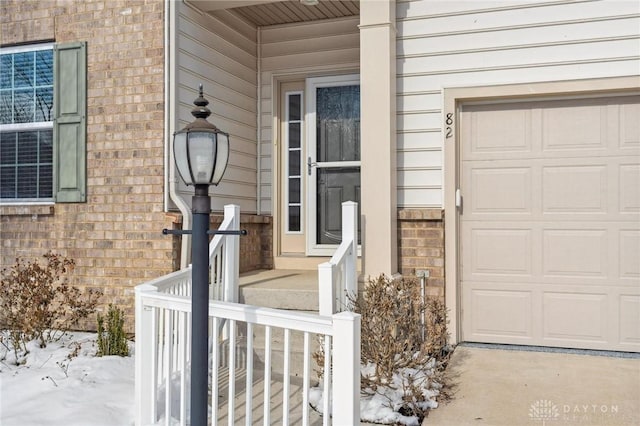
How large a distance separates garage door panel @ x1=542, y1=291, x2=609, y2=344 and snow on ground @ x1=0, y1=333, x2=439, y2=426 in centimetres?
137

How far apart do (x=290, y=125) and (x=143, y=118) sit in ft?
5.25

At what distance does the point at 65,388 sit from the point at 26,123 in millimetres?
2822

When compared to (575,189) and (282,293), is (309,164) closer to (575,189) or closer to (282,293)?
(282,293)

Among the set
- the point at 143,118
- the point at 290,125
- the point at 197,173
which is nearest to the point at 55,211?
the point at 143,118

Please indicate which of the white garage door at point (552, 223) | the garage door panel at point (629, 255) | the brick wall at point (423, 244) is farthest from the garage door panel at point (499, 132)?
the garage door panel at point (629, 255)

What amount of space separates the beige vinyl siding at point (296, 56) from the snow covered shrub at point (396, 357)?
243cm

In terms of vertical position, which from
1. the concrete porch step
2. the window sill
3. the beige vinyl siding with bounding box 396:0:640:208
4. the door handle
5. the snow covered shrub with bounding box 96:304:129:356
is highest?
the beige vinyl siding with bounding box 396:0:640:208

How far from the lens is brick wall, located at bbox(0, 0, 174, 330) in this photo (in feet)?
16.4

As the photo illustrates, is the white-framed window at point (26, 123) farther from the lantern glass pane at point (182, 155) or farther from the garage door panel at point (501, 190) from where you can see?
the garage door panel at point (501, 190)

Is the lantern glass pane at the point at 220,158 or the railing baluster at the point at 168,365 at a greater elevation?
the lantern glass pane at the point at 220,158

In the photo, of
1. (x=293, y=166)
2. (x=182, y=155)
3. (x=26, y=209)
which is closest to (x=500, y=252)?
(x=293, y=166)

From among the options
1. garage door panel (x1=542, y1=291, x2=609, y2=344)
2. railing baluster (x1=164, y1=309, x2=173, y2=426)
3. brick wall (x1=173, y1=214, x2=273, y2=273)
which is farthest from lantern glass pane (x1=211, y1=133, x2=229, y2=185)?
garage door panel (x1=542, y1=291, x2=609, y2=344)

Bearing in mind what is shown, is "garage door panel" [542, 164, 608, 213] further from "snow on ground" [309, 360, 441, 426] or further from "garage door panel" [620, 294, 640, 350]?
"snow on ground" [309, 360, 441, 426]

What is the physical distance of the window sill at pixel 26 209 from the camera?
5.29 meters
